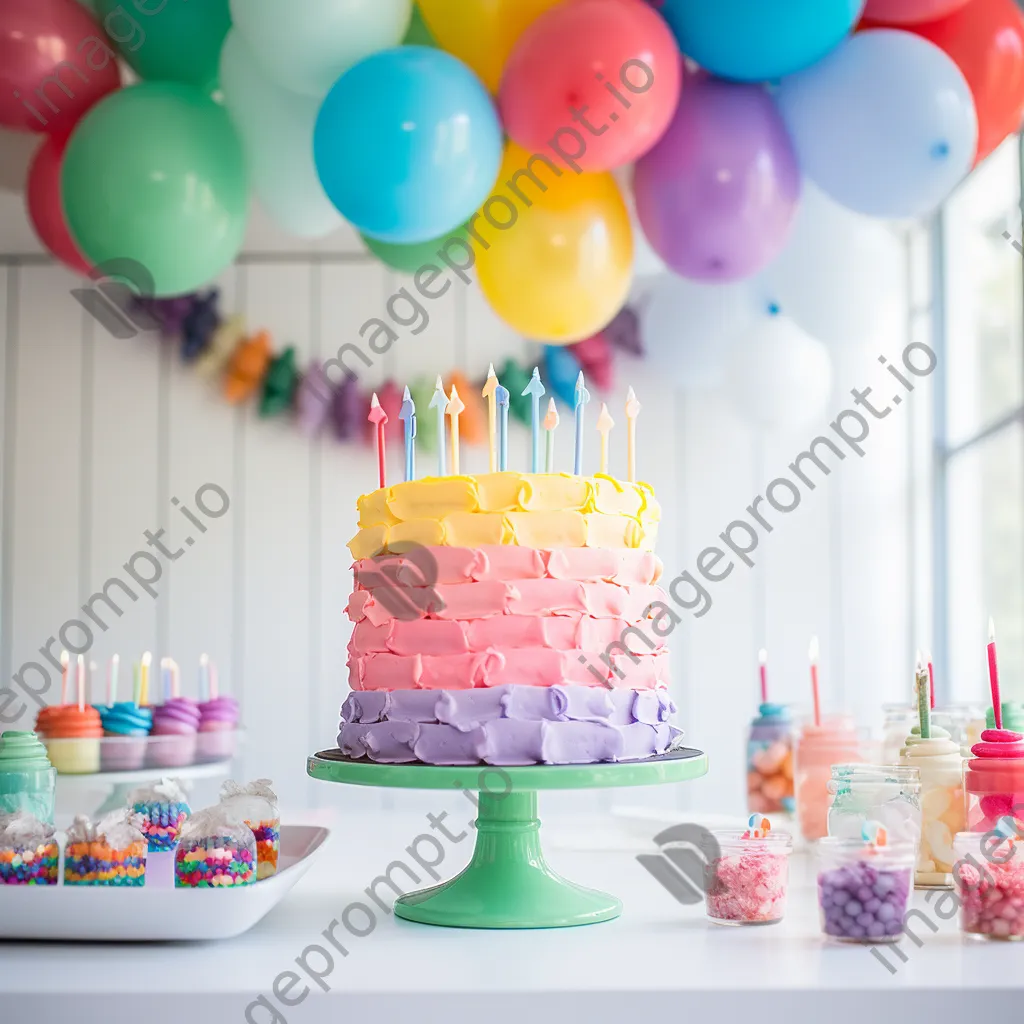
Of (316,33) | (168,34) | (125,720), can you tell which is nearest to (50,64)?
(168,34)

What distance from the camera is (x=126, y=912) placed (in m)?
1.16

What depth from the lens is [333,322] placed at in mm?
3678

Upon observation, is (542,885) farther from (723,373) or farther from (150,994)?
(723,373)

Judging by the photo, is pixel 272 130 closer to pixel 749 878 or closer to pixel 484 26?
pixel 484 26

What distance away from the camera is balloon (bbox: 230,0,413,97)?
75.4 inches

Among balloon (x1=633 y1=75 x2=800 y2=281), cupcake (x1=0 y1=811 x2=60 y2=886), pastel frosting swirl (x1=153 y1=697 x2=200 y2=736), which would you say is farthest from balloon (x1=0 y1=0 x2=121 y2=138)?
cupcake (x1=0 y1=811 x2=60 y2=886)

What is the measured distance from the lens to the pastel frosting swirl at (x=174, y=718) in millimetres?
2299

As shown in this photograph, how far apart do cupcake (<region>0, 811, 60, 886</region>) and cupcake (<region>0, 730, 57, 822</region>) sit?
0.28 meters

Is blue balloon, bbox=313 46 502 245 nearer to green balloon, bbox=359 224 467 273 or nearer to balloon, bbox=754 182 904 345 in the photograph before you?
green balloon, bbox=359 224 467 273

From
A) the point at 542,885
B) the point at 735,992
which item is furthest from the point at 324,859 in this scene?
the point at 735,992

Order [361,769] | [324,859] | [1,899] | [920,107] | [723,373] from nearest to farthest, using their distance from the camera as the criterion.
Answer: [1,899] → [361,769] → [324,859] → [920,107] → [723,373]

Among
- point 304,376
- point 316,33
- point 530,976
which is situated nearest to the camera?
point 530,976

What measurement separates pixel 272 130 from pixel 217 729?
3.70 ft

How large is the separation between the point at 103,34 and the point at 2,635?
1.99 metres
